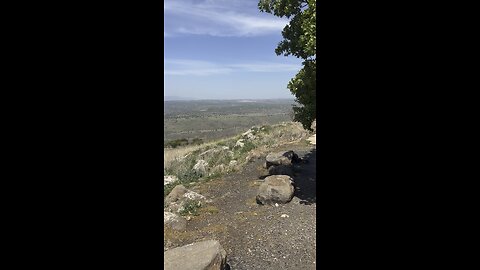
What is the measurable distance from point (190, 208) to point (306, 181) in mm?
3776

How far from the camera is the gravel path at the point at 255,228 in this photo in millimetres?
6258

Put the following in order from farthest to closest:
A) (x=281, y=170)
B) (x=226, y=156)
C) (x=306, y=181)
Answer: (x=226, y=156)
(x=281, y=170)
(x=306, y=181)

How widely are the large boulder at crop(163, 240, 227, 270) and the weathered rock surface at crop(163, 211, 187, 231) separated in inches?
84.6

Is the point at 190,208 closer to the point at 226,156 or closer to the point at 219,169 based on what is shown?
the point at 219,169

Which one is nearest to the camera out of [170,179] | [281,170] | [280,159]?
[281,170]

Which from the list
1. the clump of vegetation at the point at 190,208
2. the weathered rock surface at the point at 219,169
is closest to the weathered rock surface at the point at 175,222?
the clump of vegetation at the point at 190,208

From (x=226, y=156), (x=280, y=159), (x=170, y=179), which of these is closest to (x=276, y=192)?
(x=280, y=159)

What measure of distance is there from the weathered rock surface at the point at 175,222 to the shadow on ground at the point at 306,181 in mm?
3002

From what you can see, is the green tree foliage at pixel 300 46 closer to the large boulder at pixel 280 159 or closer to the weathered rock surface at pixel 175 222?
the large boulder at pixel 280 159

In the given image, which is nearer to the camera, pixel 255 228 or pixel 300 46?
pixel 255 228

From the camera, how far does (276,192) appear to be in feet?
28.9
